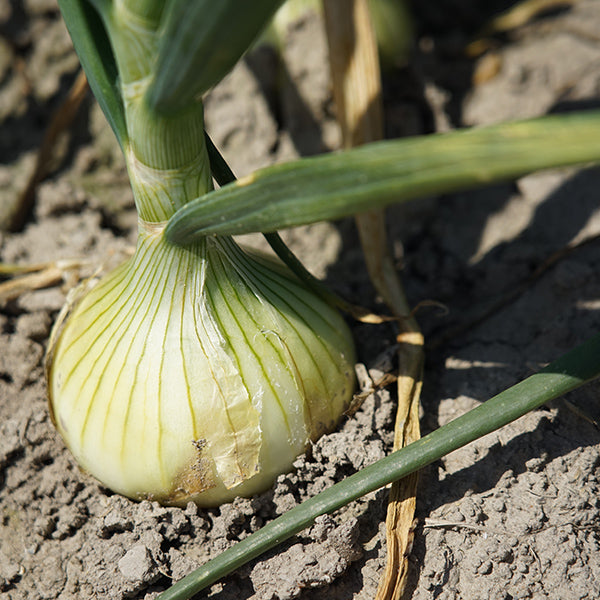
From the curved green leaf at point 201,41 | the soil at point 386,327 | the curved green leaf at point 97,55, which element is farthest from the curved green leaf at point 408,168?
the soil at point 386,327

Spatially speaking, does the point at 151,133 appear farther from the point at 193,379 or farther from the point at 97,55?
the point at 193,379

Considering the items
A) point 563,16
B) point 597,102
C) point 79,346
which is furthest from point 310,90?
point 79,346

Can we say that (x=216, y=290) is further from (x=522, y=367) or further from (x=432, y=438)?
(x=522, y=367)

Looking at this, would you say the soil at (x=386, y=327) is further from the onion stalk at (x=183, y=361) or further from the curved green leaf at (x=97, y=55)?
the curved green leaf at (x=97, y=55)

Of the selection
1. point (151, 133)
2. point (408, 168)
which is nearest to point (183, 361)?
point (151, 133)

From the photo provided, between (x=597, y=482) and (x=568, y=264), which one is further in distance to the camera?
(x=568, y=264)

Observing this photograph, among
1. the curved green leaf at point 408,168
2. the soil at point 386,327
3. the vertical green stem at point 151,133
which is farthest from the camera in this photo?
the soil at point 386,327

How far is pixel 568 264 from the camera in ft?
3.51

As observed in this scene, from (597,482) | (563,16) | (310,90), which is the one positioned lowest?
(597,482)

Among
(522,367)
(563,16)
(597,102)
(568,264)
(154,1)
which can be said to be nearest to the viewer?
(154,1)

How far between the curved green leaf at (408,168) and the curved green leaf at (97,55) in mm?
248

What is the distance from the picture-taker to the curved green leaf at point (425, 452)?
0.72 metres

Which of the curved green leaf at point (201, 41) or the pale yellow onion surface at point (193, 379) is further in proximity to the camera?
the pale yellow onion surface at point (193, 379)

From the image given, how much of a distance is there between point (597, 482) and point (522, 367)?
199mm
